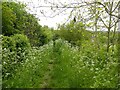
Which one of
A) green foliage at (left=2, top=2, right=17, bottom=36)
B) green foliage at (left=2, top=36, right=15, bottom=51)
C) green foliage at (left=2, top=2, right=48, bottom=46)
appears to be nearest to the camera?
green foliage at (left=2, top=36, right=15, bottom=51)

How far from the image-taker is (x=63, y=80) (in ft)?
24.5

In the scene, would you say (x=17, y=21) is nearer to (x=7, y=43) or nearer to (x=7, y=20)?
(x=7, y=20)

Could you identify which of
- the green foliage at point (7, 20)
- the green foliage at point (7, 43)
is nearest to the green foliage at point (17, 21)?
the green foliage at point (7, 20)

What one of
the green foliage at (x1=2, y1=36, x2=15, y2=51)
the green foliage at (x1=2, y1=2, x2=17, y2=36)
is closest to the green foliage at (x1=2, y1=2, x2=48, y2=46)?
the green foliage at (x1=2, y1=2, x2=17, y2=36)

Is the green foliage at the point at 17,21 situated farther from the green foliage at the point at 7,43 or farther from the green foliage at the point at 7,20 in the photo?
the green foliage at the point at 7,43

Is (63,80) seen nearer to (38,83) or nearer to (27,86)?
(38,83)

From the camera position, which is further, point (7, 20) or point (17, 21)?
point (17, 21)

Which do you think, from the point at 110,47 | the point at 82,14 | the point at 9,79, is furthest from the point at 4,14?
the point at 82,14

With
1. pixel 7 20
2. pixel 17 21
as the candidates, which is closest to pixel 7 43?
pixel 7 20

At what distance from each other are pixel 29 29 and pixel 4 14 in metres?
9.21

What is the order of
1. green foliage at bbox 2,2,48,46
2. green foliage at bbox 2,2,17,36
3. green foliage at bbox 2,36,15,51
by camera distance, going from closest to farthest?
green foliage at bbox 2,36,15,51 → green foliage at bbox 2,2,17,36 → green foliage at bbox 2,2,48,46

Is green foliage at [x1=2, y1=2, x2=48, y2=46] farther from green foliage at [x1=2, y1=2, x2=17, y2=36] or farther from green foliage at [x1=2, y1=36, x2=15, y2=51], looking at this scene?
green foliage at [x1=2, y1=36, x2=15, y2=51]

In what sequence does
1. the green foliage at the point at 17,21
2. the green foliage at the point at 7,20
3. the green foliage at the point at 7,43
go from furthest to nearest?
the green foliage at the point at 17,21, the green foliage at the point at 7,20, the green foliage at the point at 7,43

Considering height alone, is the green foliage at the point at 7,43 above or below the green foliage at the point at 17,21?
below
